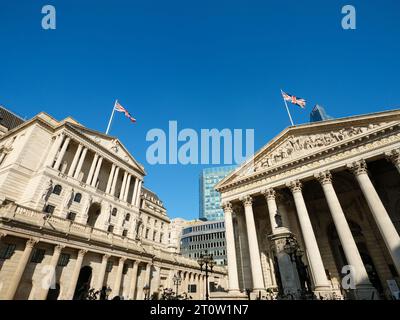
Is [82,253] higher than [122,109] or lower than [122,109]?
lower

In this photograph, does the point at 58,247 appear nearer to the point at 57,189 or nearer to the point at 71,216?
the point at 71,216

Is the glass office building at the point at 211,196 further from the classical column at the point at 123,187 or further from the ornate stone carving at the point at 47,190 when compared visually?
the ornate stone carving at the point at 47,190

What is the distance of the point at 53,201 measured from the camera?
27.5 meters

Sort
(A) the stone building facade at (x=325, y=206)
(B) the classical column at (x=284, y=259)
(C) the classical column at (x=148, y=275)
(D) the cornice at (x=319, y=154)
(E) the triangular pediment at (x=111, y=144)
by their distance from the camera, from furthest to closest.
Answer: (E) the triangular pediment at (x=111, y=144)
(C) the classical column at (x=148, y=275)
(D) the cornice at (x=319, y=154)
(A) the stone building facade at (x=325, y=206)
(B) the classical column at (x=284, y=259)

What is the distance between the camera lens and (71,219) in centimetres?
2952

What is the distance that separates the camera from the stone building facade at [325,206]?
17.2m

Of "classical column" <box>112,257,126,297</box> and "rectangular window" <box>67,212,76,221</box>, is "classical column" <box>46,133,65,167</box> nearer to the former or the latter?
"rectangular window" <box>67,212,76,221</box>

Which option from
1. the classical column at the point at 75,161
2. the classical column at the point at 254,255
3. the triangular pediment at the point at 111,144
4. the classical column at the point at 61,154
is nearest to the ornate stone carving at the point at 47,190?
the classical column at the point at 61,154

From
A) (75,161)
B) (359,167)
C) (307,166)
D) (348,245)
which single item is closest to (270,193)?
(307,166)

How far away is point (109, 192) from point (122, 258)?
39.9ft

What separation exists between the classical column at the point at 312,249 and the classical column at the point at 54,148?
30255mm

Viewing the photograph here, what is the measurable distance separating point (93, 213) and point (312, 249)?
31.4 metres

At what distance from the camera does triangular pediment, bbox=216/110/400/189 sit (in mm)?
19859
